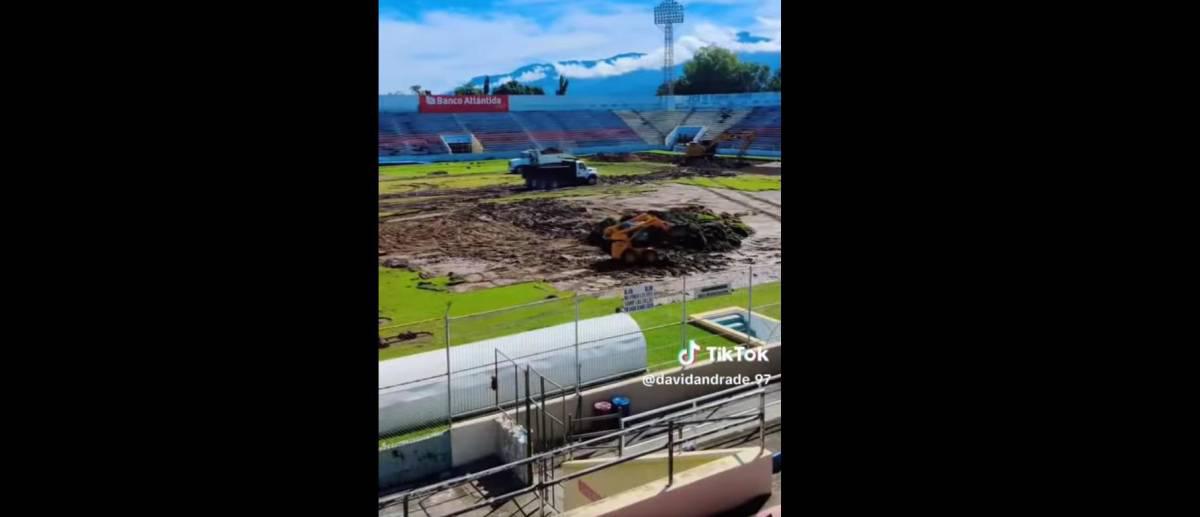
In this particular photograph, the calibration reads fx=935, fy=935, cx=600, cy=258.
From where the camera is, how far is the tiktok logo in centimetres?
939

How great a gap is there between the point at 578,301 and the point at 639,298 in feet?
2.78

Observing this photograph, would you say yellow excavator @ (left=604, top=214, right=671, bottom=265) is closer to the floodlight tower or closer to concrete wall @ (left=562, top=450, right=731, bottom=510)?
the floodlight tower

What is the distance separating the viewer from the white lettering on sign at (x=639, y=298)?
471 inches

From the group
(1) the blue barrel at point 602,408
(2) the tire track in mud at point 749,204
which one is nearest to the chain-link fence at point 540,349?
(1) the blue barrel at point 602,408

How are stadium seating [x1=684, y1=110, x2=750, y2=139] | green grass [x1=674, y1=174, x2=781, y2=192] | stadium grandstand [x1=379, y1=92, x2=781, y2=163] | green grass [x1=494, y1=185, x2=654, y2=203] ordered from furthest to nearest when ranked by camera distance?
A: stadium seating [x1=684, y1=110, x2=750, y2=139] → stadium grandstand [x1=379, y1=92, x2=781, y2=163] → green grass [x1=674, y1=174, x2=781, y2=192] → green grass [x1=494, y1=185, x2=654, y2=203]

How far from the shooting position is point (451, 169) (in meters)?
17.4

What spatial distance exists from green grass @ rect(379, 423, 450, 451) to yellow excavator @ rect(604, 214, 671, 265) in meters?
6.56

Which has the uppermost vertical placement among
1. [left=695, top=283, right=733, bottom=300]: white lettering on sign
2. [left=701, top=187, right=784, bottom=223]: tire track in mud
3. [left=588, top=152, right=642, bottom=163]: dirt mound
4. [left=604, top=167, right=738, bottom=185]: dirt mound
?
[left=588, top=152, right=642, bottom=163]: dirt mound

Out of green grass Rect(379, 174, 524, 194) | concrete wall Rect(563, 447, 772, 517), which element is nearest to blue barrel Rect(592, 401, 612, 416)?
concrete wall Rect(563, 447, 772, 517)

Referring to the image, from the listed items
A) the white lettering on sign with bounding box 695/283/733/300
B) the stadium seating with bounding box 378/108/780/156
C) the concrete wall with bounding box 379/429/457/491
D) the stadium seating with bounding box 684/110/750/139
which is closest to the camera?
the concrete wall with bounding box 379/429/457/491
